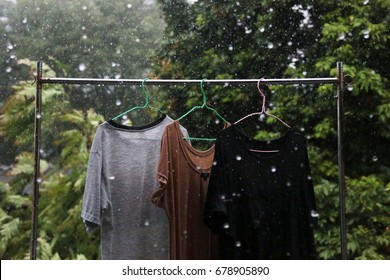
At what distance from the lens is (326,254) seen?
2938 mm

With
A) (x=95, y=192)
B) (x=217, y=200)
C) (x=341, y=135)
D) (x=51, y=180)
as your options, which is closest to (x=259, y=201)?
(x=217, y=200)

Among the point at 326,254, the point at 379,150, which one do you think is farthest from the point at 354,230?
the point at 379,150

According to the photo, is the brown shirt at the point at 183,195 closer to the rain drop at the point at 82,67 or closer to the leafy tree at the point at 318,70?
the leafy tree at the point at 318,70

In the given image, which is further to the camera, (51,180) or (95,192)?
(51,180)

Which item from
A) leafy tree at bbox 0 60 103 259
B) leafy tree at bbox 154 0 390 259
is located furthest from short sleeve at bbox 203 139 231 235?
leafy tree at bbox 154 0 390 259

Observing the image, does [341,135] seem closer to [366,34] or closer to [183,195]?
[183,195]

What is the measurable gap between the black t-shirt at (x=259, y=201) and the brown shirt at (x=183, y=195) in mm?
82

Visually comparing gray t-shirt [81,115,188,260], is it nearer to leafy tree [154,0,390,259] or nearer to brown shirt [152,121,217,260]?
brown shirt [152,121,217,260]

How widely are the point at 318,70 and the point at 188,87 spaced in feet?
2.48

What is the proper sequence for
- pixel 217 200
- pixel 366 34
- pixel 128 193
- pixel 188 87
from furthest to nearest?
pixel 188 87 → pixel 366 34 → pixel 128 193 → pixel 217 200

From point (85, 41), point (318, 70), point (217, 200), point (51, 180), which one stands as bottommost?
point (217, 200)

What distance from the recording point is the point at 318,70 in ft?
10.1

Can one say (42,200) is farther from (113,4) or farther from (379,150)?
(379,150)
